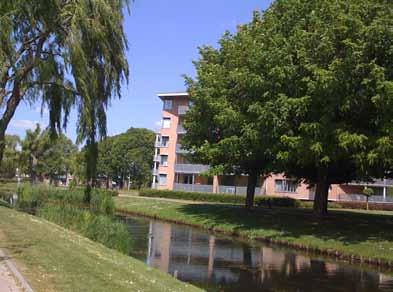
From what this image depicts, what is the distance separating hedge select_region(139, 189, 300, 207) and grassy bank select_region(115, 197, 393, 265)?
13889mm

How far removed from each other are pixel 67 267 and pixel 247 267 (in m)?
9.92

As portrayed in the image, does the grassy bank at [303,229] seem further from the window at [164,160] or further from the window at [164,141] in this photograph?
the window at [164,141]

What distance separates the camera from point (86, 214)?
22.8 m

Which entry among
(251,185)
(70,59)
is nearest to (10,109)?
(70,59)

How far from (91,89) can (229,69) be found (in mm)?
16472

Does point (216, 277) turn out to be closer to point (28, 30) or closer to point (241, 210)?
point (28, 30)

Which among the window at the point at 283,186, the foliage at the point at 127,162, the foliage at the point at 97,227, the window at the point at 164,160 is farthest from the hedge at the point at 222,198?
the foliage at the point at 127,162

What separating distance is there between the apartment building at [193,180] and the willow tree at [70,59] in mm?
46716

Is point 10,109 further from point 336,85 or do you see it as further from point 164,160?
point 164,160

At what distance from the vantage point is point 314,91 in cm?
2608

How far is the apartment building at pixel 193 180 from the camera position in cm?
7300

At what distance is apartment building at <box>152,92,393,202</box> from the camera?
240 feet

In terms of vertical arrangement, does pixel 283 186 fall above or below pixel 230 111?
below

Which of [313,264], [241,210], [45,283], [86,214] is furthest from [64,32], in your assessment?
[241,210]
